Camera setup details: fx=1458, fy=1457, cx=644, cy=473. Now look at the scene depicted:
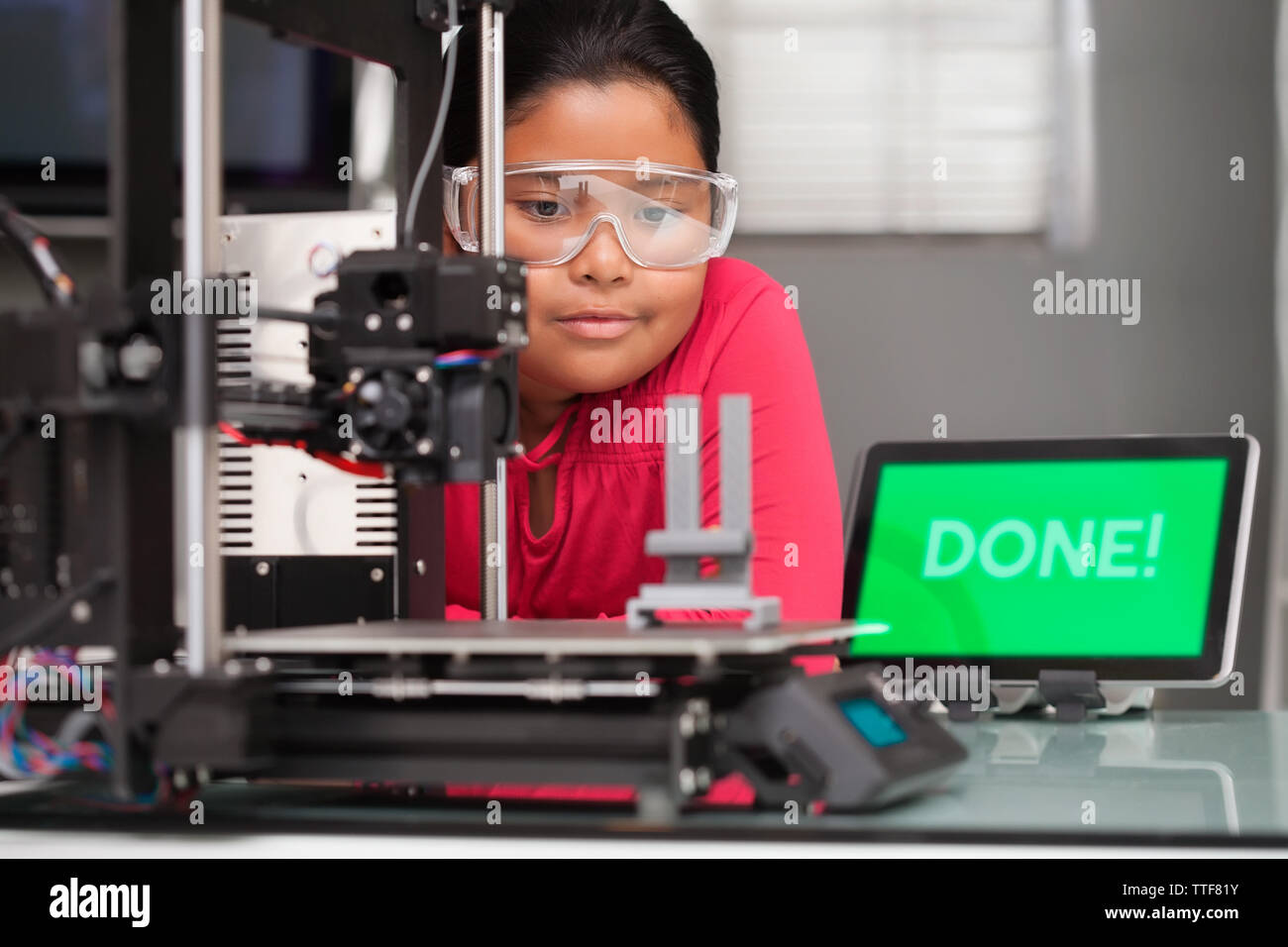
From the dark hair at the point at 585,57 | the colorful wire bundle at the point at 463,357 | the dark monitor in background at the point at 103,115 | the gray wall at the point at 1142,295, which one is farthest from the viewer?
the gray wall at the point at 1142,295

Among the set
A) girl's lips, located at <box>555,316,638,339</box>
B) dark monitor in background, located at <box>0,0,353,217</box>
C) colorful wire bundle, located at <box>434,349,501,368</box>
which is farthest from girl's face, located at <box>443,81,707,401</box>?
dark monitor in background, located at <box>0,0,353,217</box>

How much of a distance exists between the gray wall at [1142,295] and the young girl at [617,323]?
5.29 ft

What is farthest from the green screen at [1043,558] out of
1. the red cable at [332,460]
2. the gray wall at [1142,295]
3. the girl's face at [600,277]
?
the gray wall at [1142,295]

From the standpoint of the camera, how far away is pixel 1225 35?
3303mm

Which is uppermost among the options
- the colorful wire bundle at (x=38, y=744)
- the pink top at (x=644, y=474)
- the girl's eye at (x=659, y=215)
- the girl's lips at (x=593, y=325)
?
the girl's eye at (x=659, y=215)

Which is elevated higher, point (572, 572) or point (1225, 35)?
point (1225, 35)

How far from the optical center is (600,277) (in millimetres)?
1510

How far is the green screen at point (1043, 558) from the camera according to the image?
5.40 ft

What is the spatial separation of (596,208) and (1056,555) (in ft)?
2.31

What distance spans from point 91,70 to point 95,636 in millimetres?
2621

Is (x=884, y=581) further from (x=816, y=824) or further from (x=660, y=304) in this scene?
(x=816, y=824)

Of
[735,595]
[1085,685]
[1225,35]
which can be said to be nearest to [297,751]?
[735,595]

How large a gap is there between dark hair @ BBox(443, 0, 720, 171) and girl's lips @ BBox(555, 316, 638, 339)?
24 cm

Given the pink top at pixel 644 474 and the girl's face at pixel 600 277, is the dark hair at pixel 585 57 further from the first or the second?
the pink top at pixel 644 474
